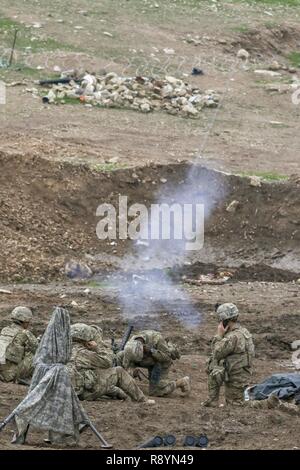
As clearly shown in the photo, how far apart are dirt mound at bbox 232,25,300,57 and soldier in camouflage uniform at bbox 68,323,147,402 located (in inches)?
901

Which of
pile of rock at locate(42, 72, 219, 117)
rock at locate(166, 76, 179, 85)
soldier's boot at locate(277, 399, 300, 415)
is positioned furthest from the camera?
rock at locate(166, 76, 179, 85)

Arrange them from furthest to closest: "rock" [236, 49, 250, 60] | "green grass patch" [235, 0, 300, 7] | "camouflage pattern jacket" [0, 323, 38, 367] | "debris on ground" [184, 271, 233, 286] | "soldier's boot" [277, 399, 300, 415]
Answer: "green grass patch" [235, 0, 300, 7]
"rock" [236, 49, 250, 60]
"debris on ground" [184, 271, 233, 286]
"camouflage pattern jacket" [0, 323, 38, 367]
"soldier's boot" [277, 399, 300, 415]

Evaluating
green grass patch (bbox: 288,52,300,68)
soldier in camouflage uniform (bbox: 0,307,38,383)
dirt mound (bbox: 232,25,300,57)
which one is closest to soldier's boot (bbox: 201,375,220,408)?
soldier in camouflage uniform (bbox: 0,307,38,383)

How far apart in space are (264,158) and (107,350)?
13156 millimetres

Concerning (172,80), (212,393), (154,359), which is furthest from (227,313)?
(172,80)

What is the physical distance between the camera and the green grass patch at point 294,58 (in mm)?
38056

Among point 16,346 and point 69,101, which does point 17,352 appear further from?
point 69,101

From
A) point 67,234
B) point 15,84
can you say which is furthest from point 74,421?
point 15,84

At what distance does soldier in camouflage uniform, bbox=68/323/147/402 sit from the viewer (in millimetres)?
16047

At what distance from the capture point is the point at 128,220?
25203 mm

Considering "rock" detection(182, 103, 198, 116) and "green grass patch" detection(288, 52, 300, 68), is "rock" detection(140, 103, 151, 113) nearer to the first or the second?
"rock" detection(182, 103, 198, 116)

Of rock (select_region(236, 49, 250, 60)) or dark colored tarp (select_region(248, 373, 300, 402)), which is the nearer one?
dark colored tarp (select_region(248, 373, 300, 402))
